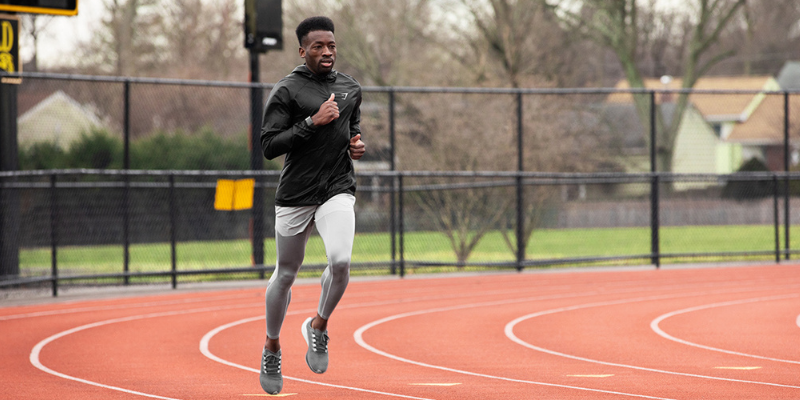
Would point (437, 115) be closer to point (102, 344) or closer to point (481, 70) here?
point (481, 70)

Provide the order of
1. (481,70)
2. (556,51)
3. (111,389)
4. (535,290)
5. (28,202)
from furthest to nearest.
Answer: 1. (556,51)
2. (481,70)
3. (28,202)
4. (535,290)
5. (111,389)

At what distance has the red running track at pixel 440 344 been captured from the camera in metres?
6.17

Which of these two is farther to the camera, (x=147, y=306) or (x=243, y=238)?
(x=243, y=238)

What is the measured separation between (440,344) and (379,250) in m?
9.64

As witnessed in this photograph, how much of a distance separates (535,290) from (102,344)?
6529mm

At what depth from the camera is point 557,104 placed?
72.8 ft

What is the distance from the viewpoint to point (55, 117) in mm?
35844

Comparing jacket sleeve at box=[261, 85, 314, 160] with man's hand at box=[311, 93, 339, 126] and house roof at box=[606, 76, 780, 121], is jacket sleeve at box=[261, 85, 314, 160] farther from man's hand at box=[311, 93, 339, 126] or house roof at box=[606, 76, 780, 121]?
house roof at box=[606, 76, 780, 121]

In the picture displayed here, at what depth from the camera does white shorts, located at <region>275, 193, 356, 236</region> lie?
18.0ft

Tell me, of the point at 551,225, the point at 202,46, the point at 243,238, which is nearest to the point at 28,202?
the point at 243,238

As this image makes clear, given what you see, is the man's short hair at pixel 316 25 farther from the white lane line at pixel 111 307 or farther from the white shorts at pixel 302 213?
the white lane line at pixel 111 307

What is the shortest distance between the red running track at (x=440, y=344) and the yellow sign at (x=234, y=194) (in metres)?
1.20

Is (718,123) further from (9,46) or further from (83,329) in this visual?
(83,329)

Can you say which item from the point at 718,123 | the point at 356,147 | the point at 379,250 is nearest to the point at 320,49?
the point at 356,147
